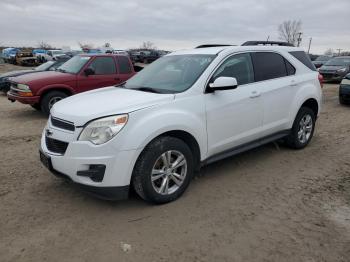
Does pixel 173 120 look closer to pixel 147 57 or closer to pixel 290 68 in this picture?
pixel 290 68

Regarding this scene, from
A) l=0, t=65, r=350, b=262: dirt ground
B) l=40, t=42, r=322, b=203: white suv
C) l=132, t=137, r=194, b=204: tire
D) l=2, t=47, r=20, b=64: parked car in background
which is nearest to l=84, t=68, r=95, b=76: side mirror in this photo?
l=0, t=65, r=350, b=262: dirt ground

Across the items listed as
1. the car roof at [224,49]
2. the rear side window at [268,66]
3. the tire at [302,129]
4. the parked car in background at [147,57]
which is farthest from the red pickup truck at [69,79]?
the parked car in background at [147,57]

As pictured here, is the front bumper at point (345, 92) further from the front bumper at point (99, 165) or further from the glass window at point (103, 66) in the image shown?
the front bumper at point (99, 165)

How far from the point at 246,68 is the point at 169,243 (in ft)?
9.10

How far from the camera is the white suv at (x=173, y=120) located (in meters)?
3.49

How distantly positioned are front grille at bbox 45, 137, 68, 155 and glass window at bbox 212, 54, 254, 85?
2.06 m

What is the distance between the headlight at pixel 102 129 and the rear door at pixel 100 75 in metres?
6.00

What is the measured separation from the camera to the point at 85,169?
3484mm

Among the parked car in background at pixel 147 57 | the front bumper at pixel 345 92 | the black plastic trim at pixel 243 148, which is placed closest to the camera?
the black plastic trim at pixel 243 148

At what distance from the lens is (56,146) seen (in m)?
3.77

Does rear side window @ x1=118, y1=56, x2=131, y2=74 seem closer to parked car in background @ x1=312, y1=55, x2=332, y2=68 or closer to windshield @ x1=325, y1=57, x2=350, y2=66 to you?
windshield @ x1=325, y1=57, x2=350, y2=66

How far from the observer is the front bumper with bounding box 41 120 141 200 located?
3.42 metres

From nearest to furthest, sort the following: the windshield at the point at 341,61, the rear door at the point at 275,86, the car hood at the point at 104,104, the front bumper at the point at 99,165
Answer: the front bumper at the point at 99,165, the car hood at the point at 104,104, the rear door at the point at 275,86, the windshield at the point at 341,61

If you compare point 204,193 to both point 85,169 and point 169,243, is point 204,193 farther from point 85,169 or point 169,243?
point 85,169
